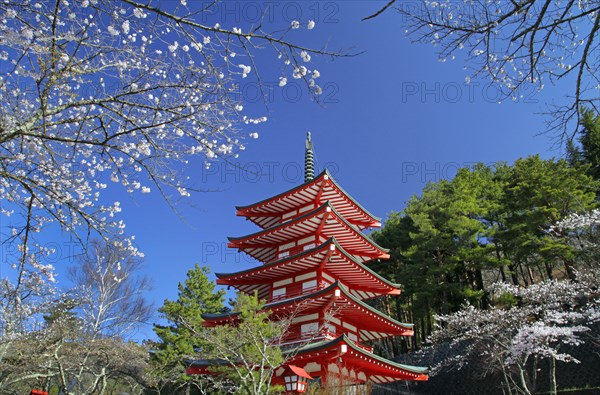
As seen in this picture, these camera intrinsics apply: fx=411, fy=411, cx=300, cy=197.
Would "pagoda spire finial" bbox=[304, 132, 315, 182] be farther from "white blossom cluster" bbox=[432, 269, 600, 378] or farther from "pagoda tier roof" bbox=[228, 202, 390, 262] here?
"white blossom cluster" bbox=[432, 269, 600, 378]

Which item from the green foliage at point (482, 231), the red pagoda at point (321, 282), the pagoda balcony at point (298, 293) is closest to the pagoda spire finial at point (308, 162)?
the red pagoda at point (321, 282)

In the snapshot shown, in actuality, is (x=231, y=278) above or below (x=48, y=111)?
above

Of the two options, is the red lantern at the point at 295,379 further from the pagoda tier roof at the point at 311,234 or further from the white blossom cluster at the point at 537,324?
the white blossom cluster at the point at 537,324

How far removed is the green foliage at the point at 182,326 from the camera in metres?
21.0

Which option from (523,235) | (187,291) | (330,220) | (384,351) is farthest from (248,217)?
(384,351)

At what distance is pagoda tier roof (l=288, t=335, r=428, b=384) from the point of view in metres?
11.7

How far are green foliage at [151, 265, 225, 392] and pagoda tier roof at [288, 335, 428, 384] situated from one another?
25.7 feet

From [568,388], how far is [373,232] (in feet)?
55.5

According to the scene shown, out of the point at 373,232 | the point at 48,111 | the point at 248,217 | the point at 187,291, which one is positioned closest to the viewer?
the point at 48,111

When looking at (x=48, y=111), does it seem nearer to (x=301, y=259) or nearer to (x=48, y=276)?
(x=48, y=276)

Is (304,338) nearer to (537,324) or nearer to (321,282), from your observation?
(321,282)

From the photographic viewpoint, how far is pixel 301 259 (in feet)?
46.9

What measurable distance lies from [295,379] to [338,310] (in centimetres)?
252

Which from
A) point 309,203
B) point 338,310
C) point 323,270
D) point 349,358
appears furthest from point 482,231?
point 349,358
